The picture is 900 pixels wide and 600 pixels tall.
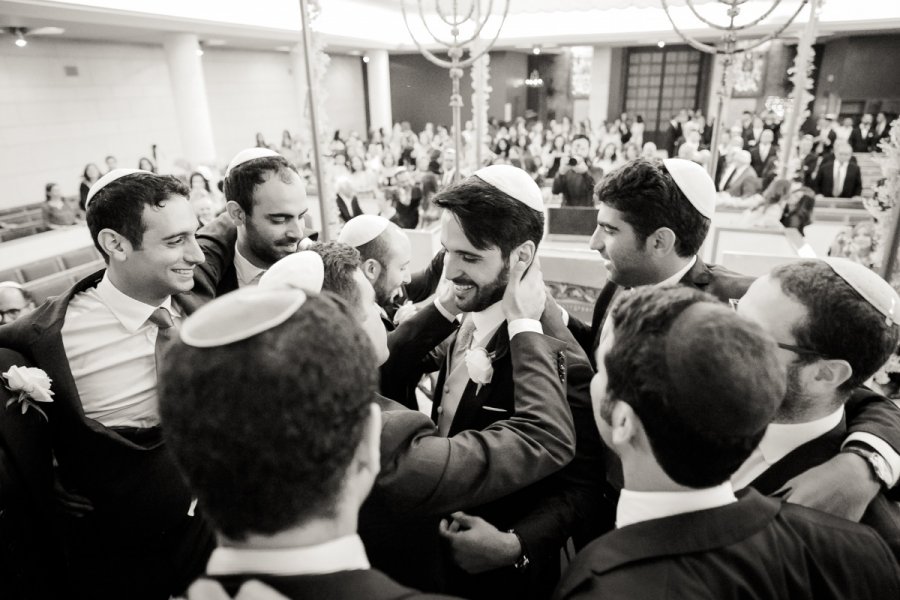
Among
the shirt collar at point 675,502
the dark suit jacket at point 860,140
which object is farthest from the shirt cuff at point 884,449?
the dark suit jacket at point 860,140

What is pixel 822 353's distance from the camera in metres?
1.32

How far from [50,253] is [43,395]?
20.8 feet

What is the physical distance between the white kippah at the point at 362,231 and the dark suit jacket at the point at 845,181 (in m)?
9.00

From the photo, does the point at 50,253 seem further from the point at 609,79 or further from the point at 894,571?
the point at 609,79

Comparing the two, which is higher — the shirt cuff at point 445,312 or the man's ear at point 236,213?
the man's ear at point 236,213

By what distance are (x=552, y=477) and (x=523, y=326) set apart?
0.47 metres

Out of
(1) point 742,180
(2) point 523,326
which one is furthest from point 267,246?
(1) point 742,180

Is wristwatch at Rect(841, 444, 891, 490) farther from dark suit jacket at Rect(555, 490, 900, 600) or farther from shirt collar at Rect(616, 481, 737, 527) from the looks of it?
shirt collar at Rect(616, 481, 737, 527)

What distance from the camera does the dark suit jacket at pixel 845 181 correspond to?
886cm

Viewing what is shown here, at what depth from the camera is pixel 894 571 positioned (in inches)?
38.4

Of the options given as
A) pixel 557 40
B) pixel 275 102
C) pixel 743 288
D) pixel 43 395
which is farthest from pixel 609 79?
pixel 43 395

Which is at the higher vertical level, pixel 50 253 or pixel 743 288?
pixel 743 288

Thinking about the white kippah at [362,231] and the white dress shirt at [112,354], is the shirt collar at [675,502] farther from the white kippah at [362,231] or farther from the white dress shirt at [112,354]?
the white kippah at [362,231]

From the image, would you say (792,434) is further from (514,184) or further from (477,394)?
(514,184)
